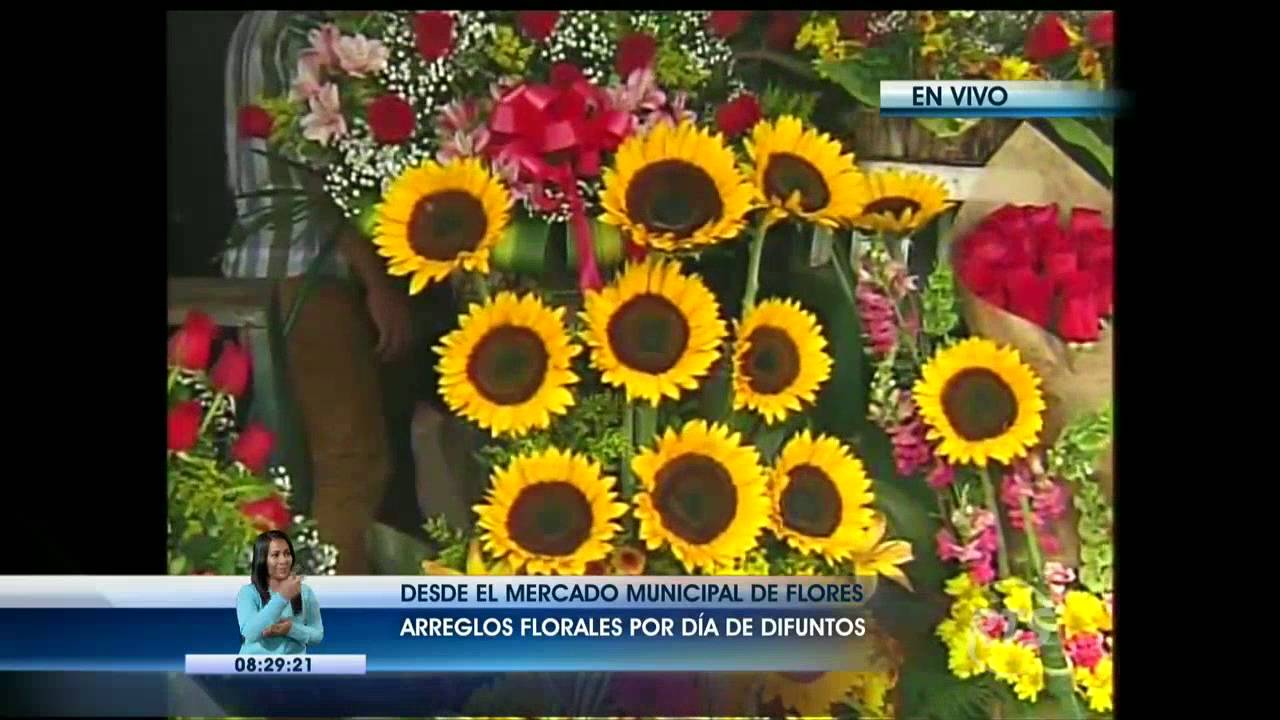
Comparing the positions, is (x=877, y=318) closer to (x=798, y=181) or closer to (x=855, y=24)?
(x=798, y=181)

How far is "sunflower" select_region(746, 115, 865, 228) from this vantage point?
1.11 m

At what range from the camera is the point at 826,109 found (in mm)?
1108

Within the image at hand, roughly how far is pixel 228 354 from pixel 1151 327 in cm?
81

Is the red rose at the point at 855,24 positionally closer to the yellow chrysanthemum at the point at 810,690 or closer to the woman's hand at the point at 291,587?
the yellow chrysanthemum at the point at 810,690

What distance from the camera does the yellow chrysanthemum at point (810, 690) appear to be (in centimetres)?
111

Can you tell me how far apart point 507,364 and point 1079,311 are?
0.51m

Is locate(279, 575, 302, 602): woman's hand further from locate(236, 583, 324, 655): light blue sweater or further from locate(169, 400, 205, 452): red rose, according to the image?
locate(169, 400, 205, 452): red rose

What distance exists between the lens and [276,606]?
1.11 meters

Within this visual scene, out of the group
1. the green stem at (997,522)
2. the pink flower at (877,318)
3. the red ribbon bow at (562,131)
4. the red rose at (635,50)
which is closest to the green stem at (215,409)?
the red ribbon bow at (562,131)

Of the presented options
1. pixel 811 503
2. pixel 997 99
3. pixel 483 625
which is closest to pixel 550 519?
pixel 483 625

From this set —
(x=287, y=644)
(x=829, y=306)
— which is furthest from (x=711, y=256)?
(x=287, y=644)

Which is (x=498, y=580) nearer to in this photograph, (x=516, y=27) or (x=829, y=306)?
(x=829, y=306)

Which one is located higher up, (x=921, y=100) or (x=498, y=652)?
(x=921, y=100)

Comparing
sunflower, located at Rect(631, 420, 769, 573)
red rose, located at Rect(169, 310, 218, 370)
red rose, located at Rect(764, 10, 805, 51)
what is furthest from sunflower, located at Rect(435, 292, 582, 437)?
red rose, located at Rect(764, 10, 805, 51)
